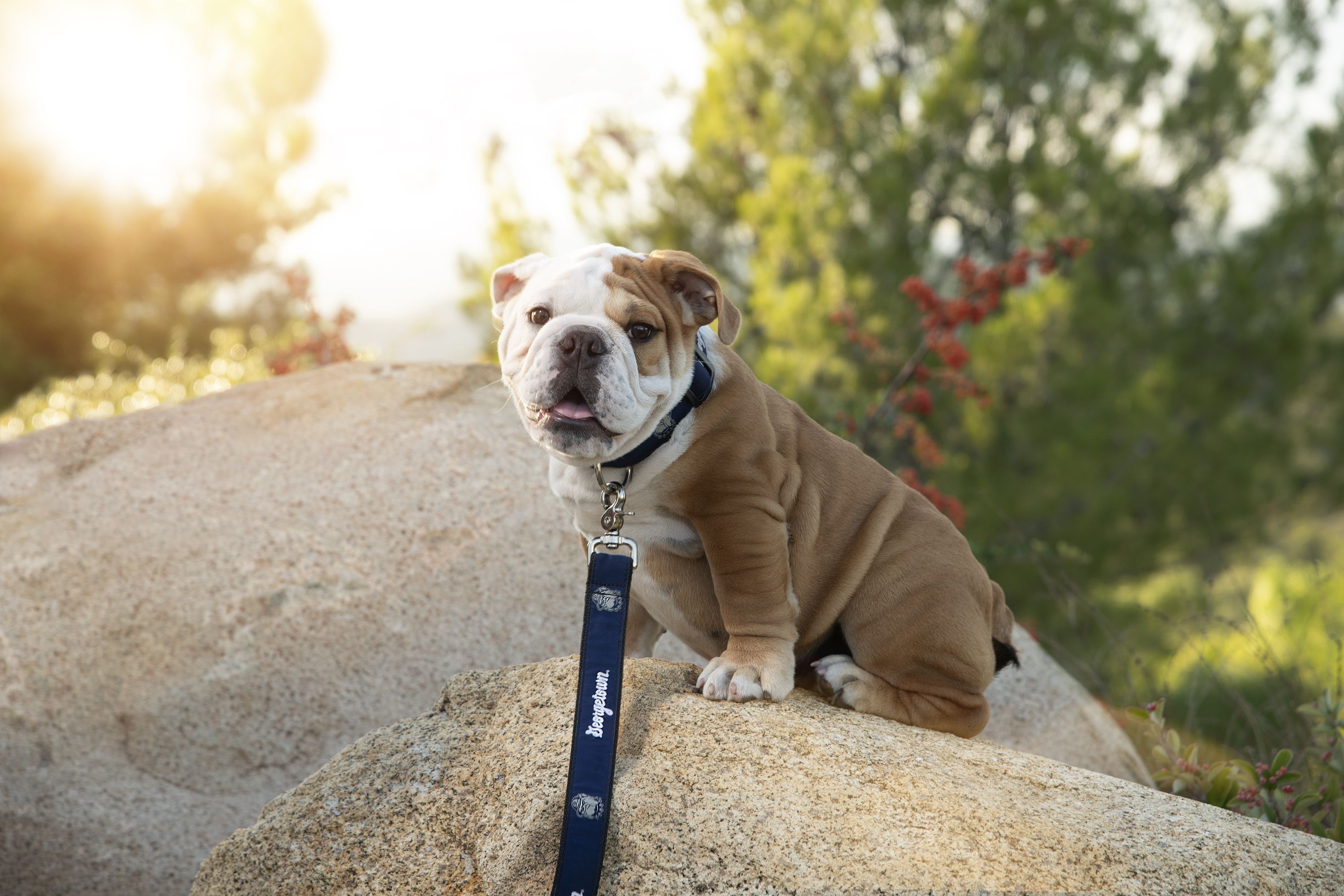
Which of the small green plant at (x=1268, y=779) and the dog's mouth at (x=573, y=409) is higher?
the dog's mouth at (x=573, y=409)

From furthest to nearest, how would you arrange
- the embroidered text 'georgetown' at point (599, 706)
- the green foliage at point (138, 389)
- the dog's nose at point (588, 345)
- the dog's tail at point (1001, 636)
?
the green foliage at point (138, 389) < the dog's tail at point (1001, 636) < the dog's nose at point (588, 345) < the embroidered text 'georgetown' at point (599, 706)

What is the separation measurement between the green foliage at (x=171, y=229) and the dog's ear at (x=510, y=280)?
1657cm

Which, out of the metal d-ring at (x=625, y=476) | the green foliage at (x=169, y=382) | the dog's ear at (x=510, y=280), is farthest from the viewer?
the green foliage at (x=169, y=382)

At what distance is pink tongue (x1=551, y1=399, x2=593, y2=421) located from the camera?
2.54 m

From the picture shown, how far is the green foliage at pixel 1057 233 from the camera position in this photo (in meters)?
10.3

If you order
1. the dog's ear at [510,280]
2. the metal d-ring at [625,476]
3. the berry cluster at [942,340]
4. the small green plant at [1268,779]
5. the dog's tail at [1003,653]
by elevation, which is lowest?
the small green plant at [1268,779]

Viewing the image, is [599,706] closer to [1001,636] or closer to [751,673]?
[751,673]

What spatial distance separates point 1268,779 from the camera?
138 inches

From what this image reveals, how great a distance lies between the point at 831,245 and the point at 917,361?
4.52m

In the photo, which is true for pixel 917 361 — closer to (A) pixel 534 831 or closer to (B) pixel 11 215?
(A) pixel 534 831

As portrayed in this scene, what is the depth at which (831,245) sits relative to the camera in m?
10.3

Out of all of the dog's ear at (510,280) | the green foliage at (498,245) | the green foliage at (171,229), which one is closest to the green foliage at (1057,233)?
the green foliage at (498,245)

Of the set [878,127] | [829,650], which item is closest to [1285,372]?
[878,127]

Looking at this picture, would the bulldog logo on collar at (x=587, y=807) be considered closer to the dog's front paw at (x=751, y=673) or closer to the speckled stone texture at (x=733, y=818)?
the speckled stone texture at (x=733, y=818)
